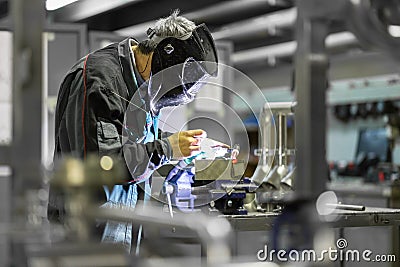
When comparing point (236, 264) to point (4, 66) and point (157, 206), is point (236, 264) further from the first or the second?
point (4, 66)

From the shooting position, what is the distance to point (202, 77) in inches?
113

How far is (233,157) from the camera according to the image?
315 centimetres

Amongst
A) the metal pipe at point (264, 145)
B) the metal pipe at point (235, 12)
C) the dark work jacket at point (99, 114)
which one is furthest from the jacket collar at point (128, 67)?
the metal pipe at point (235, 12)

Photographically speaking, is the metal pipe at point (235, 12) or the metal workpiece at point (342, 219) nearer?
the metal workpiece at point (342, 219)

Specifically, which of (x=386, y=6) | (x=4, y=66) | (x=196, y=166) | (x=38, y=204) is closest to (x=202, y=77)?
(x=196, y=166)

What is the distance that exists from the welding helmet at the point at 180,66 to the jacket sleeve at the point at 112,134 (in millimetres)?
176

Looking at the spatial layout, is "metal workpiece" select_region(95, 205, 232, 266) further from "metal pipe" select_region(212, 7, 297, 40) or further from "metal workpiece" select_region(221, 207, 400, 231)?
"metal pipe" select_region(212, 7, 297, 40)

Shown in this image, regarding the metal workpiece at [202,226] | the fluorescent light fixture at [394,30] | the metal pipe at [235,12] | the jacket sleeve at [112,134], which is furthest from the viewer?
the metal pipe at [235,12]

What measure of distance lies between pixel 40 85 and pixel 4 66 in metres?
3.34

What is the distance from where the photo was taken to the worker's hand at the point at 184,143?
9.07ft

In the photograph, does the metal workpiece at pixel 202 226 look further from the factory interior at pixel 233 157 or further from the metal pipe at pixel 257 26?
the metal pipe at pixel 257 26

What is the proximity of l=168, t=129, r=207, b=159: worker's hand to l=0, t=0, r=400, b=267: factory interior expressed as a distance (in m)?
0.15

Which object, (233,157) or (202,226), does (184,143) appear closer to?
(233,157)

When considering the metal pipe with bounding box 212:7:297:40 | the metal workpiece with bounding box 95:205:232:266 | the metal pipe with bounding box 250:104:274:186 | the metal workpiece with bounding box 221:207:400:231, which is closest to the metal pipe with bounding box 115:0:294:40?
the metal pipe with bounding box 212:7:297:40
